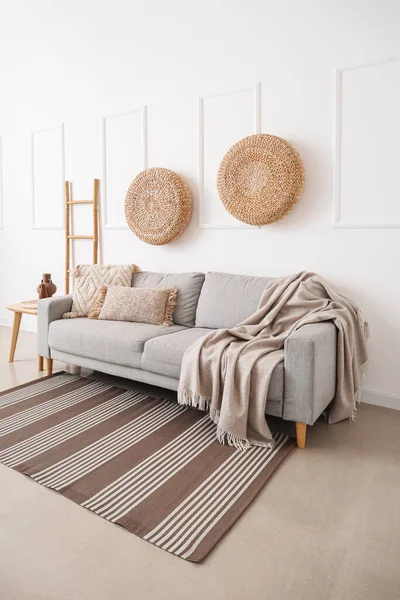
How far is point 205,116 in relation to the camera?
3.53 meters

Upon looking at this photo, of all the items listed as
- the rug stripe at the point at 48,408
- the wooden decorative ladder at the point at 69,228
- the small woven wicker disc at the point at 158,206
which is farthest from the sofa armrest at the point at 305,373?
the wooden decorative ladder at the point at 69,228

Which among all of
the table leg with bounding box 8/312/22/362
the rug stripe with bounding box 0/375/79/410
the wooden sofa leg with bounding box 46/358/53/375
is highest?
the table leg with bounding box 8/312/22/362

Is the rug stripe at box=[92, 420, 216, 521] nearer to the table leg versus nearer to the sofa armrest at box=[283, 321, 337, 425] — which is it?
A: the sofa armrest at box=[283, 321, 337, 425]

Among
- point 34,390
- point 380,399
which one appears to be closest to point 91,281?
point 34,390

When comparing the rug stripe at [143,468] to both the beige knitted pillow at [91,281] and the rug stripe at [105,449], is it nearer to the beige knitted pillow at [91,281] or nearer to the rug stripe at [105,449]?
the rug stripe at [105,449]

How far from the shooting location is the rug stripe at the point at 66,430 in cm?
229

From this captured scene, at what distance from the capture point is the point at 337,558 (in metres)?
1.56

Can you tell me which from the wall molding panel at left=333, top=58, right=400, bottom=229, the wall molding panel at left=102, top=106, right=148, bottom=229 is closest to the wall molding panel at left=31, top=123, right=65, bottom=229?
the wall molding panel at left=102, top=106, right=148, bottom=229

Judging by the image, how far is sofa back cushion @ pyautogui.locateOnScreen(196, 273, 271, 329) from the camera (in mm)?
3111

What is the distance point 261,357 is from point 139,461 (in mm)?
817

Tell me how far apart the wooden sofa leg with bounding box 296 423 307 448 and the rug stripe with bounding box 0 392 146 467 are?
1096mm

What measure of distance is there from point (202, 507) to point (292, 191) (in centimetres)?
208

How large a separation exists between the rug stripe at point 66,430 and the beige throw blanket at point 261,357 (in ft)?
1.73

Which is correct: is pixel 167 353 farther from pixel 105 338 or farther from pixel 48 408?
pixel 48 408
